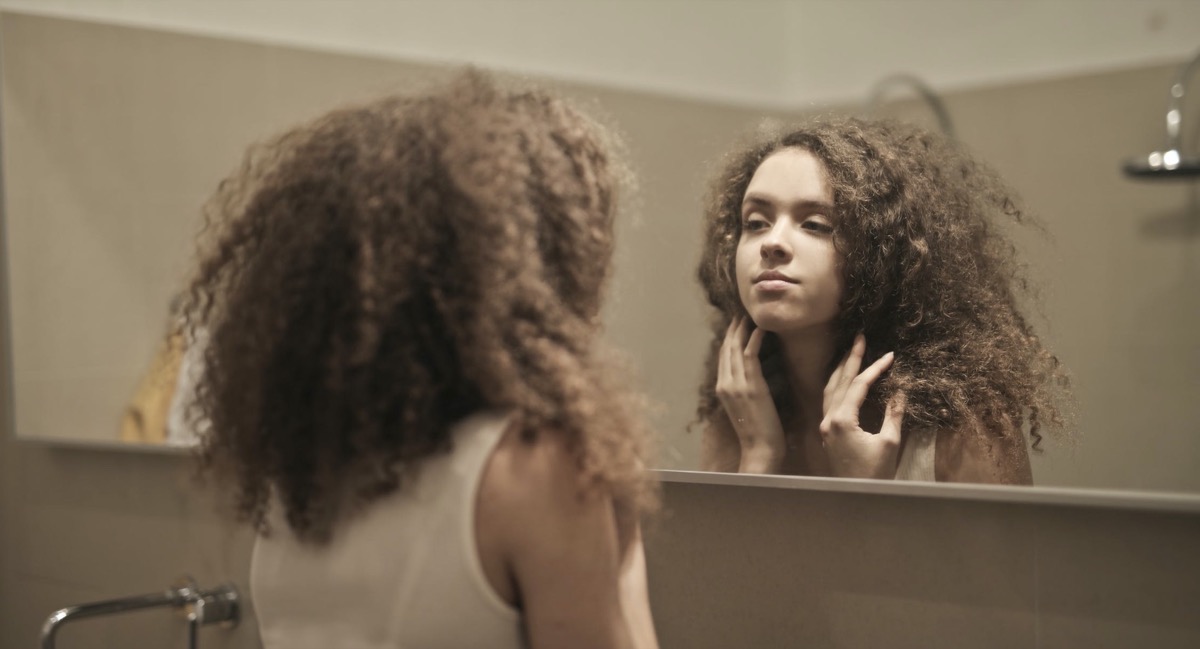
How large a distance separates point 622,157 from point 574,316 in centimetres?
36

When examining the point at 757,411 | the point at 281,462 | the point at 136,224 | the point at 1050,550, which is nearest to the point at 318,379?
the point at 281,462

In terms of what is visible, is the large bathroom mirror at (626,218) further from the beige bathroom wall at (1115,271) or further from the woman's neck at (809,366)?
the woman's neck at (809,366)

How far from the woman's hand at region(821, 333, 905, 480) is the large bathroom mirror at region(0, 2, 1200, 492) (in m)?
0.12

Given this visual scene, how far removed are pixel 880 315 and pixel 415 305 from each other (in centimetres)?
41

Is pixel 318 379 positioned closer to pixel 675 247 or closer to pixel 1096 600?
pixel 675 247

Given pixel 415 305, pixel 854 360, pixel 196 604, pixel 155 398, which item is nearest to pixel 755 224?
pixel 854 360

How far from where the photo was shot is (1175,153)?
103 centimetres

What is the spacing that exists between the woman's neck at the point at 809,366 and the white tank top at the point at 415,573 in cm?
36

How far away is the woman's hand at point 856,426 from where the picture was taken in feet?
3.32

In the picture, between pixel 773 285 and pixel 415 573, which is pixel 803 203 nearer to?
pixel 773 285

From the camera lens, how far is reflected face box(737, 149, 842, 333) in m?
1.04

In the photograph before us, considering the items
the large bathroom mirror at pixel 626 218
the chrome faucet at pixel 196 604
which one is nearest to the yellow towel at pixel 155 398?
the large bathroom mirror at pixel 626 218

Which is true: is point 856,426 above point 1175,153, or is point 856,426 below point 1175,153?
below

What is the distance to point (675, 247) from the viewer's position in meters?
1.18
